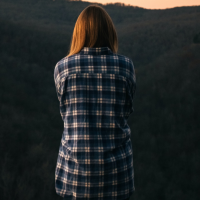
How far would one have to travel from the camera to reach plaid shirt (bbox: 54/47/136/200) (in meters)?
1.10

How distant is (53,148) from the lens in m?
9.55

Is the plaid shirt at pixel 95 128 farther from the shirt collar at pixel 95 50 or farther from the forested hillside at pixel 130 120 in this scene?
the forested hillside at pixel 130 120

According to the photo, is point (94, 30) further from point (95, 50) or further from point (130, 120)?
point (130, 120)

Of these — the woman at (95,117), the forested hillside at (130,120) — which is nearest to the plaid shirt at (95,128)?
the woman at (95,117)

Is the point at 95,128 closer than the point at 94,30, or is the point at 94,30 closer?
the point at 95,128

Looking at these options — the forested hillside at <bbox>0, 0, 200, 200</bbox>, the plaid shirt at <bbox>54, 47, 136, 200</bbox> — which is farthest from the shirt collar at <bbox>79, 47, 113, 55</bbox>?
the forested hillside at <bbox>0, 0, 200, 200</bbox>

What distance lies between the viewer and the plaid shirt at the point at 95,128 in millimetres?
1097

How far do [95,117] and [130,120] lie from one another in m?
12.1

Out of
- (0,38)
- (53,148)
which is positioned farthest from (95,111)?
(0,38)

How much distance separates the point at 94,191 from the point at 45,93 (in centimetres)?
1349

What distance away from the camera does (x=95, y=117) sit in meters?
1.11

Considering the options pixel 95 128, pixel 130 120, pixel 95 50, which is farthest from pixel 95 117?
pixel 130 120

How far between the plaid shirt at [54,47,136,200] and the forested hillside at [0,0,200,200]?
21.5 ft

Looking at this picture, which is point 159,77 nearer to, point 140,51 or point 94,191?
point 140,51
